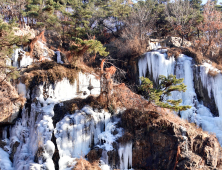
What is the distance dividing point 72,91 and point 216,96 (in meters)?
10.2

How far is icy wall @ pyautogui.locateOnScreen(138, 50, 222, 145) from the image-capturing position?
13.5m

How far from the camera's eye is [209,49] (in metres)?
18.9

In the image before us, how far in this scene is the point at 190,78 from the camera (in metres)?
15.8

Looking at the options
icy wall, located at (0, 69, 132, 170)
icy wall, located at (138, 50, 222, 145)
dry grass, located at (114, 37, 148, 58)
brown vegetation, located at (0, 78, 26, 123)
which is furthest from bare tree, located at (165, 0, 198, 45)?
brown vegetation, located at (0, 78, 26, 123)

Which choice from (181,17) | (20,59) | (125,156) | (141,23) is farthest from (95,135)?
(181,17)

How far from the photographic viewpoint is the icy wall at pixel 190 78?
44.4 feet

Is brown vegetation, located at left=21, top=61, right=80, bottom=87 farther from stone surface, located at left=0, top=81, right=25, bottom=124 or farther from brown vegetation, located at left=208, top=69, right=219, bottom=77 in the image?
brown vegetation, located at left=208, top=69, right=219, bottom=77

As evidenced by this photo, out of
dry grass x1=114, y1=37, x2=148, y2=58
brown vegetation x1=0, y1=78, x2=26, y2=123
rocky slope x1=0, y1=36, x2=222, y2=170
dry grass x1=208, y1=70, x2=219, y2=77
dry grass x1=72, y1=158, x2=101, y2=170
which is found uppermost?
dry grass x1=114, y1=37, x2=148, y2=58

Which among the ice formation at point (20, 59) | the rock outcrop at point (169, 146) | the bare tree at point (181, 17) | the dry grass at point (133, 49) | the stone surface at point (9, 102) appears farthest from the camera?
the bare tree at point (181, 17)

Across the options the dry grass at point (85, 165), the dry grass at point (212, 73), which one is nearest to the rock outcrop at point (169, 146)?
the dry grass at point (85, 165)

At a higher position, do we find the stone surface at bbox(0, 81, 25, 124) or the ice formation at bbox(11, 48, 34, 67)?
the ice formation at bbox(11, 48, 34, 67)

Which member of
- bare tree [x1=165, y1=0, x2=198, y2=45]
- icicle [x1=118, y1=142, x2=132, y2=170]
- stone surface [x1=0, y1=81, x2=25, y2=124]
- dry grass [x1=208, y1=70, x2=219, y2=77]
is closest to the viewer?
icicle [x1=118, y1=142, x2=132, y2=170]

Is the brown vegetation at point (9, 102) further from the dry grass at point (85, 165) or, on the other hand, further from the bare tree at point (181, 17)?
the bare tree at point (181, 17)

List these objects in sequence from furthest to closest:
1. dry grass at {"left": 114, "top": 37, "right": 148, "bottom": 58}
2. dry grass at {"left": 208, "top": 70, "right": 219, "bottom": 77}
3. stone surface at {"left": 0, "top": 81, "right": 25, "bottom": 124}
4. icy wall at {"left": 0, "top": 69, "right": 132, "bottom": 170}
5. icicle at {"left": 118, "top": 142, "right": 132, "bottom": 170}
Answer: dry grass at {"left": 114, "top": 37, "right": 148, "bottom": 58}, dry grass at {"left": 208, "top": 70, "right": 219, "bottom": 77}, stone surface at {"left": 0, "top": 81, "right": 25, "bottom": 124}, icicle at {"left": 118, "top": 142, "right": 132, "bottom": 170}, icy wall at {"left": 0, "top": 69, "right": 132, "bottom": 170}
